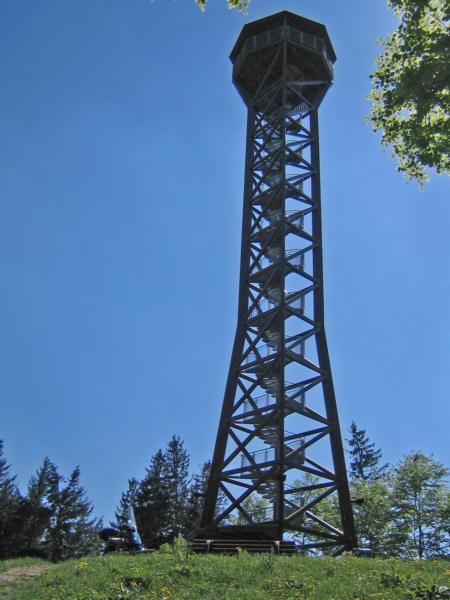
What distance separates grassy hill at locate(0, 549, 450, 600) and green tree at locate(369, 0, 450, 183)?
740 cm

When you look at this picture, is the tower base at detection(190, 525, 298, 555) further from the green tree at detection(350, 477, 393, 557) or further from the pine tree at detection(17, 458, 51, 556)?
the pine tree at detection(17, 458, 51, 556)

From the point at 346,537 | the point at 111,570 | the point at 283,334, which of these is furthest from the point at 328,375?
the point at 111,570

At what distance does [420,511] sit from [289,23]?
72.8 ft

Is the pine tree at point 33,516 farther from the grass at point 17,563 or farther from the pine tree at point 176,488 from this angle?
the grass at point 17,563

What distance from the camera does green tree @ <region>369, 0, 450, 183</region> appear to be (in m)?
10.1

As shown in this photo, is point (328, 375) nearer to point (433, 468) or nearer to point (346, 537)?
point (346, 537)

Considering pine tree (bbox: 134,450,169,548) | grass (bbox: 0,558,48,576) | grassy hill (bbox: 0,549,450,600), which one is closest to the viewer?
grassy hill (bbox: 0,549,450,600)

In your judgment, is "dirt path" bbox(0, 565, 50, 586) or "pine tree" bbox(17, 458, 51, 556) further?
"pine tree" bbox(17, 458, 51, 556)

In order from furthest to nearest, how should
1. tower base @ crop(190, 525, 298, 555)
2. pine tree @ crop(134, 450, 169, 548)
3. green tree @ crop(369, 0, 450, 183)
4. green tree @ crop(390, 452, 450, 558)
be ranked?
pine tree @ crop(134, 450, 169, 548) → green tree @ crop(390, 452, 450, 558) → tower base @ crop(190, 525, 298, 555) → green tree @ crop(369, 0, 450, 183)

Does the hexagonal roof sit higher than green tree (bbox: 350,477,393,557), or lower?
higher

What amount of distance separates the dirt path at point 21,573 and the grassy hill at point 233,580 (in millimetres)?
61

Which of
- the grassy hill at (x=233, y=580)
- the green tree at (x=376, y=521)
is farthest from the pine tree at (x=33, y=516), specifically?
the grassy hill at (x=233, y=580)

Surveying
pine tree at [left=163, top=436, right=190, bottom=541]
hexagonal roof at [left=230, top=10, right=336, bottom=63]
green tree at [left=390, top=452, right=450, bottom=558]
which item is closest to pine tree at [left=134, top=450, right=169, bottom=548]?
pine tree at [left=163, top=436, right=190, bottom=541]

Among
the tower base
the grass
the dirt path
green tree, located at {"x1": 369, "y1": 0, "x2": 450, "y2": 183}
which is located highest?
green tree, located at {"x1": 369, "y1": 0, "x2": 450, "y2": 183}
